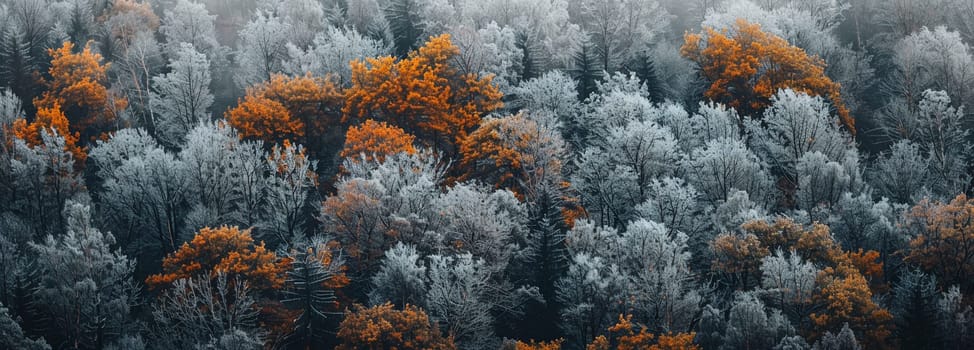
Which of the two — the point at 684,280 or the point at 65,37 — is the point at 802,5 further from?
the point at 65,37

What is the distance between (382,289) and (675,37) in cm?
4251

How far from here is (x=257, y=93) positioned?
66.9 m

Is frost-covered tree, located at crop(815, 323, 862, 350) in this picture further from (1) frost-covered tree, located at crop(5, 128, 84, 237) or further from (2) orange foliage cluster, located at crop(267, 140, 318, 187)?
(1) frost-covered tree, located at crop(5, 128, 84, 237)

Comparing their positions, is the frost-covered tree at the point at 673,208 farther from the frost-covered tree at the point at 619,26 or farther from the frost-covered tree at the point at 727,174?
the frost-covered tree at the point at 619,26

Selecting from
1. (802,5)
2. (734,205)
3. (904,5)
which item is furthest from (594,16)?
(734,205)

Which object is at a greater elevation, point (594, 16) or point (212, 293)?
point (594, 16)

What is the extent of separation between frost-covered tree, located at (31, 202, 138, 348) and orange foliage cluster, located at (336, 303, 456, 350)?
43.7 ft

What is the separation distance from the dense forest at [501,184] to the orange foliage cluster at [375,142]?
0.56ft

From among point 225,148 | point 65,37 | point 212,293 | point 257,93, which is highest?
point 65,37

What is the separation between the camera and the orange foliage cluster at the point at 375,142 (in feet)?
191

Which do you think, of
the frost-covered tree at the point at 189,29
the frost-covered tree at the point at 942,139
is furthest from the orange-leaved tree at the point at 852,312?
the frost-covered tree at the point at 189,29

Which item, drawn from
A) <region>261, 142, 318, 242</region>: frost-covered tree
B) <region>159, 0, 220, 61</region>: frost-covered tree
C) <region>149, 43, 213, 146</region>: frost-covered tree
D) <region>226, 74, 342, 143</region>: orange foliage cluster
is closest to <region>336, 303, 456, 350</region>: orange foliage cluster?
<region>261, 142, 318, 242</region>: frost-covered tree

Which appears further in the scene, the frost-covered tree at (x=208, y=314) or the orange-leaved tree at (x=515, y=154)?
the orange-leaved tree at (x=515, y=154)

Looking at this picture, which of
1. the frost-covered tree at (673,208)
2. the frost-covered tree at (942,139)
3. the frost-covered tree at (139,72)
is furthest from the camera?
the frost-covered tree at (139,72)
